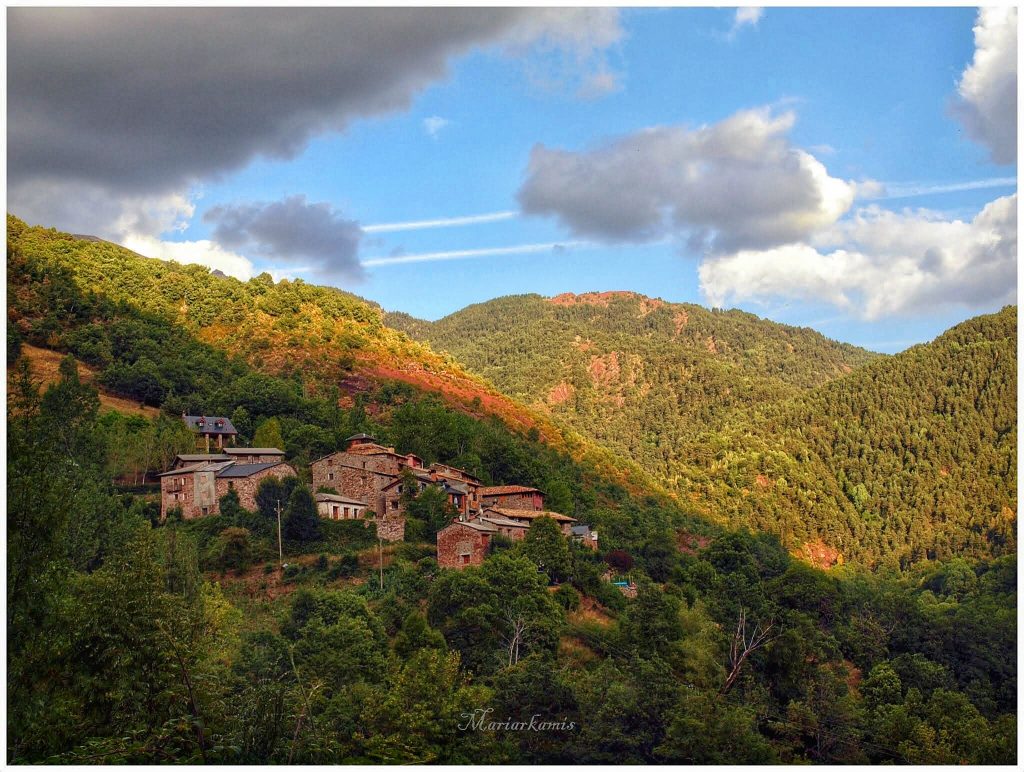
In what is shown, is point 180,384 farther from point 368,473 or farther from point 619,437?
point 619,437

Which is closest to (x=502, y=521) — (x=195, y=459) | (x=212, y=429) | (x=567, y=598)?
(x=567, y=598)

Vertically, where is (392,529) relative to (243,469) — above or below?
below

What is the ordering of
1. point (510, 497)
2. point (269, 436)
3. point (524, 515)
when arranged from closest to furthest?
point (524, 515), point (510, 497), point (269, 436)

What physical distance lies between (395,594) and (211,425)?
1979cm

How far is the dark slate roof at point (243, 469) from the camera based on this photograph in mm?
39656

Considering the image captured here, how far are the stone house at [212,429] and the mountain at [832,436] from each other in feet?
133

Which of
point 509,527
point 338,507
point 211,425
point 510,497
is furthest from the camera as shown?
point 211,425

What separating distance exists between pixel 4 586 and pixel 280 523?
23.7 meters

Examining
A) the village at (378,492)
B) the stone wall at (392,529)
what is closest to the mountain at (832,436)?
the village at (378,492)

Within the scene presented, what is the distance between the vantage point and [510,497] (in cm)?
4359

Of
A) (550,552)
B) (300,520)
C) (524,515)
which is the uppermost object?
(300,520)

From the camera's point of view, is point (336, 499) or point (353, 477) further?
point (353, 477)

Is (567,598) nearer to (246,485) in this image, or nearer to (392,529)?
(392,529)

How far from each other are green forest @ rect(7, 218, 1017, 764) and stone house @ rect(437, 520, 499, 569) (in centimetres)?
132
